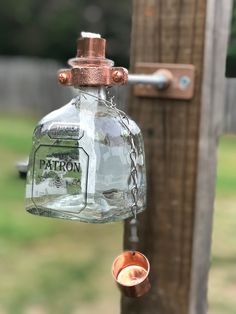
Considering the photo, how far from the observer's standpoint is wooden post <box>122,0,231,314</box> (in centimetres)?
159

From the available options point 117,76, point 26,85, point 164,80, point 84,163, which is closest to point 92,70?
point 117,76

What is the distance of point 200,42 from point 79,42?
0.33 meters

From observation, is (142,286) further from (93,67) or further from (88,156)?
(93,67)

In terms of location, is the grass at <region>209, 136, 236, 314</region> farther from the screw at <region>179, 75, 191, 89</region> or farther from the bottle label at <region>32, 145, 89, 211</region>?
the bottle label at <region>32, 145, 89, 211</region>

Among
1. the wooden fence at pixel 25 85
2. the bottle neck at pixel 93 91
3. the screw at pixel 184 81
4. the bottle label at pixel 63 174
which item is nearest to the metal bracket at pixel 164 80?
the screw at pixel 184 81

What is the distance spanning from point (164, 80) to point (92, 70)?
32 centimetres

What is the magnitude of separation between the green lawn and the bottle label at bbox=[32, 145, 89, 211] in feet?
5.36

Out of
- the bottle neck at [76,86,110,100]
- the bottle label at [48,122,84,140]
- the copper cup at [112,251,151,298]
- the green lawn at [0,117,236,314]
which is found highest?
the bottle neck at [76,86,110,100]

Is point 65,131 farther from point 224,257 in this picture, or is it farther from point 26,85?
point 26,85

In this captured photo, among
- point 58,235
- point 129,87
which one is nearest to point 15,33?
point 58,235

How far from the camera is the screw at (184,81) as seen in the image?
159cm

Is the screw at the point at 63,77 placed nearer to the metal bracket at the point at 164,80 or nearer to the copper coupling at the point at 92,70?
the copper coupling at the point at 92,70

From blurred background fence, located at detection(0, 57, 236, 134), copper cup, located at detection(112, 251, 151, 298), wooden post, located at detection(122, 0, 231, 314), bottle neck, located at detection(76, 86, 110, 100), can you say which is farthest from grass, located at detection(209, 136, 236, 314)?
blurred background fence, located at detection(0, 57, 236, 134)

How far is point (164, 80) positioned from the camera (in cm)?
161
